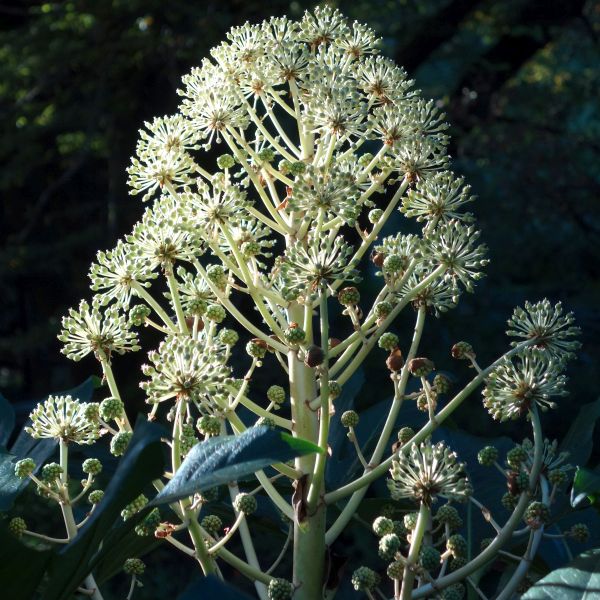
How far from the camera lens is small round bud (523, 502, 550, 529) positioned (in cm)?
73

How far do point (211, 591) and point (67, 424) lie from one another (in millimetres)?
235

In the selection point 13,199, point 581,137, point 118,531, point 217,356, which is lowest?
point 118,531

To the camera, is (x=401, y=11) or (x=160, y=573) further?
(x=401, y=11)

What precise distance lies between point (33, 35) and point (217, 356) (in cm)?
379

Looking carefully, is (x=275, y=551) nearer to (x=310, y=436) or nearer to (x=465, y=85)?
(x=310, y=436)

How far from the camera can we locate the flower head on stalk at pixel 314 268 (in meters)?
0.77

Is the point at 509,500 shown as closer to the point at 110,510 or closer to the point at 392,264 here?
the point at 392,264

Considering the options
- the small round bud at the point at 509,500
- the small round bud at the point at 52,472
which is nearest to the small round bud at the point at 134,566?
the small round bud at the point at 52,472

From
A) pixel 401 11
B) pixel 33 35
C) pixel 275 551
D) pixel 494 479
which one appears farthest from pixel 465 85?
pixel 494 479

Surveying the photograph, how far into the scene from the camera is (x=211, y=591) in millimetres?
642

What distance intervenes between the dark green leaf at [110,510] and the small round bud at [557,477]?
0.34 m

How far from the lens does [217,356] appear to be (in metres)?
0.74

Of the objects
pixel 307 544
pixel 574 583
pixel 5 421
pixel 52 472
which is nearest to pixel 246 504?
pixel 307 544

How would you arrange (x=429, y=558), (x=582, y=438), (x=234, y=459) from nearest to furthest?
(x=234, y=459) → (x=429, y=558) → (x=582, y=438)
